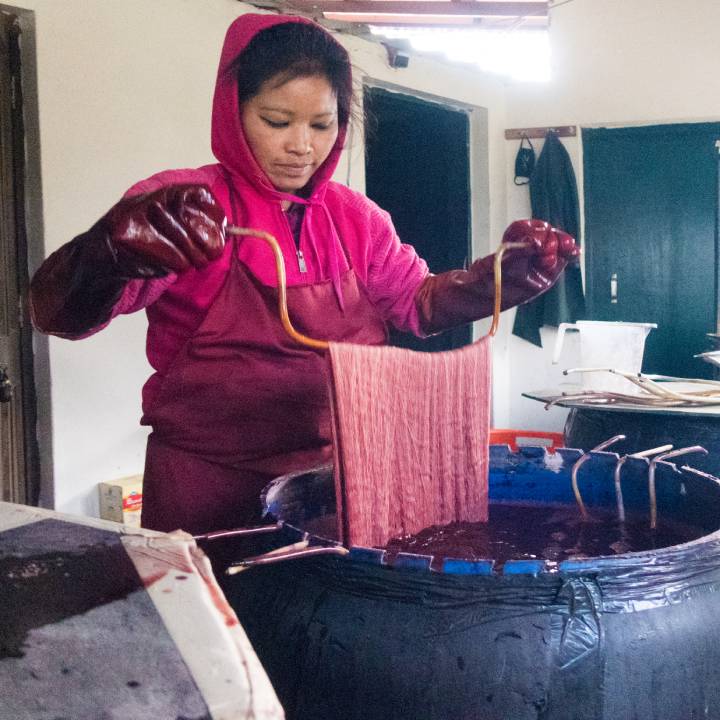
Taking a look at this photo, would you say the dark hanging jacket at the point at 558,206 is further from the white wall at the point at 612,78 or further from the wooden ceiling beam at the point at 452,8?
the wooden ceiling beam at the point at 452,8

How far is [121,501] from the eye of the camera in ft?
9.06

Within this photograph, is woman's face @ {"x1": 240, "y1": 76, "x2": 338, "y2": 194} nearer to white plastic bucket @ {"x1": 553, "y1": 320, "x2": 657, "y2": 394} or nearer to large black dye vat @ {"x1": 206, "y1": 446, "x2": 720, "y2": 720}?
large black dye vat @ {"x1": 206, "y1": 446, "x2": 720, "y2": 720}

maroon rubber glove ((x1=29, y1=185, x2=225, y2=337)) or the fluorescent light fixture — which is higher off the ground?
the fluorescent light fixture

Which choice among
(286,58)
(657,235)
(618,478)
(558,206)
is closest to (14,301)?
(286,58)

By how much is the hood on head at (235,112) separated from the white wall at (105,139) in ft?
4.25

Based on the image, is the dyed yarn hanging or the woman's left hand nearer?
the dyed yarn hanging

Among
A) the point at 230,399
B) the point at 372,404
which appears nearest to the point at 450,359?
the point at 372,404

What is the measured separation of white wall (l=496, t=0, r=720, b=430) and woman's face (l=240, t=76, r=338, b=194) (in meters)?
4.32

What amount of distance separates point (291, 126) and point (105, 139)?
1.58 m

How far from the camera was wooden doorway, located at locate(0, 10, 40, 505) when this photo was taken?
101 inches

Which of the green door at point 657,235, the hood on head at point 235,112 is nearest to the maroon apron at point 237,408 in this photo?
the hood on head at point 235,112

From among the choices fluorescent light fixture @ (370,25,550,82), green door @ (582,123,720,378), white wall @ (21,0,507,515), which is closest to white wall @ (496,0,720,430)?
green door @ (582,123,720,378)

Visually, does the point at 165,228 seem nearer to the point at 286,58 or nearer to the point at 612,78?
the point at 286,58

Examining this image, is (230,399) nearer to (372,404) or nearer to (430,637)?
(372,404)
